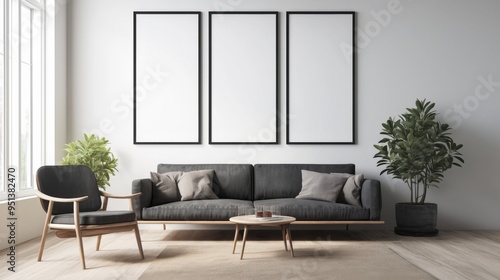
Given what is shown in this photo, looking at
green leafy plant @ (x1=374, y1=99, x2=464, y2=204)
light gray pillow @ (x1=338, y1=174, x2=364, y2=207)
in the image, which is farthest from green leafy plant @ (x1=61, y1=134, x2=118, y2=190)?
green leafy plant @ (x1=374, y1=99, x2=464, y2=204)

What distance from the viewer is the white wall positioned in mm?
6855

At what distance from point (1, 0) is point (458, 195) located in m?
5.63

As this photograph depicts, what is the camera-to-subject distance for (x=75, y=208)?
14.5ft

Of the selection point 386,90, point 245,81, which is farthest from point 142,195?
point 386,90

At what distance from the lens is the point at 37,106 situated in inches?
256

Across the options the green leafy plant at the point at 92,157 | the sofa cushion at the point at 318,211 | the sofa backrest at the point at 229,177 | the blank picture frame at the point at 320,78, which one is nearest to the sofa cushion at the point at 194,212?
the sofa cushion at the point at 318,211

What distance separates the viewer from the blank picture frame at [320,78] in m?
6.86

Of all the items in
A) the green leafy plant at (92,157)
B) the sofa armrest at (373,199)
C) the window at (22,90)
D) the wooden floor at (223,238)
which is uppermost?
the window at (22,90)

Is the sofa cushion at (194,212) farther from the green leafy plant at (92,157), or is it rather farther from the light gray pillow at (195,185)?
the green leafy plant at (92,157)

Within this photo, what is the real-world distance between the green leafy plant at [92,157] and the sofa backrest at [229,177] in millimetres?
674

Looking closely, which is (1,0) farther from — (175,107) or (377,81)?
(377,81)

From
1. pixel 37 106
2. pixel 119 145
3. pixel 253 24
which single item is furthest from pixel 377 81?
pixel 37 106

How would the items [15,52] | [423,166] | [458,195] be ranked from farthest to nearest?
[458,195] → [423,166] → [15,52]

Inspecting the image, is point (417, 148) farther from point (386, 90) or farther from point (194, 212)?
point (194, 212)
